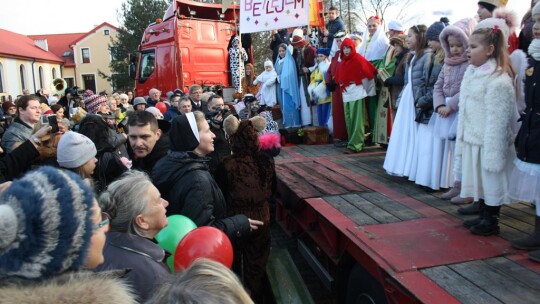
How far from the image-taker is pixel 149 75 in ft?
39.9

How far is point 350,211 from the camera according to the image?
3.33 metres

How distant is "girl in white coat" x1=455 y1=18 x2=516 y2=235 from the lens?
2.67 metres

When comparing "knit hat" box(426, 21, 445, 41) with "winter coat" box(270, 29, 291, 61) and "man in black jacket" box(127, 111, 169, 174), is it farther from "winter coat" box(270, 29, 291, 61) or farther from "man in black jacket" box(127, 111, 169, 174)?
"winter coat" box(270, 29, 291, 61)

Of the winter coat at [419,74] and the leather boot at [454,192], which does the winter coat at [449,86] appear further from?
the leather boot at [454,192]

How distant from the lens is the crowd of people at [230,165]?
1.03m

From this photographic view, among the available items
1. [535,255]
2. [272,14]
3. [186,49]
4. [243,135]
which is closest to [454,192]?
[535,255]

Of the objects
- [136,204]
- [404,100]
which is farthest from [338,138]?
[136,204]

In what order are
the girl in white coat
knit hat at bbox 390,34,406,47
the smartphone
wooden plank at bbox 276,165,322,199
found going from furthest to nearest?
1. knit hat at bbox 390,34,406,47
2. wooden plank at bbox 276,165,322,199
3. the smartphone
4. the girl in white coat

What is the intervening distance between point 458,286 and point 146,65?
38.3ft

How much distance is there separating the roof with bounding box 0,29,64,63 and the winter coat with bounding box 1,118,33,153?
3409cm

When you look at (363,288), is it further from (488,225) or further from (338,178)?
(338,178)

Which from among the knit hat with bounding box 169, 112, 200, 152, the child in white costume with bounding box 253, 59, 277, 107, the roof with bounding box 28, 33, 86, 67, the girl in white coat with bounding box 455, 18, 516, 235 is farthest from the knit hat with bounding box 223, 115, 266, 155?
the roof with bounding box 28, 33, 86, 67

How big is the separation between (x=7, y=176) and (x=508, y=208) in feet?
12.8

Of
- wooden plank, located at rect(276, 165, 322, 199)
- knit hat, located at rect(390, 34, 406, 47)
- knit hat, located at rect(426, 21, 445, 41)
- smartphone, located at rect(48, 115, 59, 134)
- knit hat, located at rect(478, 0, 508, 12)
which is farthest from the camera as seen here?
knit hat, located at rect(390, 34, 406, 47)
